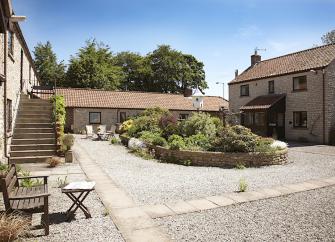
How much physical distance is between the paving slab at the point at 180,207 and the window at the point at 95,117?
2441cm

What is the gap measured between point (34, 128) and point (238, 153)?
32.3ft

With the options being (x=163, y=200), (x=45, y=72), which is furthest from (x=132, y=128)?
(x=45, y=72)

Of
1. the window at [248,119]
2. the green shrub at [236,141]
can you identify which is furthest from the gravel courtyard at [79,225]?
the window at [248,119]

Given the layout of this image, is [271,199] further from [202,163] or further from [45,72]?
[45,72]

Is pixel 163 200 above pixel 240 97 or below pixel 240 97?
below

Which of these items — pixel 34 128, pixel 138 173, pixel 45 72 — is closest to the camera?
pixel 138 173

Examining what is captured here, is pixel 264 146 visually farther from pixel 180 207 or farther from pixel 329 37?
pixel 329 37

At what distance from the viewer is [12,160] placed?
11461 mm

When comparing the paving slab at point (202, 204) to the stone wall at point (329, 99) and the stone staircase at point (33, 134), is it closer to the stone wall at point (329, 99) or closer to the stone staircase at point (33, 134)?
the stone staircase at point (33, 134)

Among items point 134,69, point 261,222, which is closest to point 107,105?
point 261,222

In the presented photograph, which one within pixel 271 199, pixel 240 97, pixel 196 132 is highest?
pixel 240 97

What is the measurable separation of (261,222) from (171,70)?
157ft

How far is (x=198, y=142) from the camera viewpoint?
1364 centimetres

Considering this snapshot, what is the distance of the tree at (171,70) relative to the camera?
170 feet
